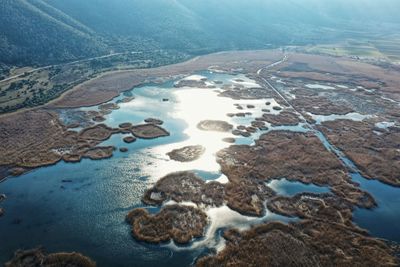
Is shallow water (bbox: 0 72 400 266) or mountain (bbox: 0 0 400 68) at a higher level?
mountain (bbox: 0 0 400 68)

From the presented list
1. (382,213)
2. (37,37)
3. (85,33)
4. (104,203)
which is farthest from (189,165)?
(85,33)

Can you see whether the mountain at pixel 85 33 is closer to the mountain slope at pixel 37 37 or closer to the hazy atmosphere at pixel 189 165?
the mountain slope at pixel 37 37

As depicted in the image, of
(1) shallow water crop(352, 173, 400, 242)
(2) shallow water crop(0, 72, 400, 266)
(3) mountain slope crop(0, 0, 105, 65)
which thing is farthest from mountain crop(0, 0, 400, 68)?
(1) shallow water crop(352, 173, 400, 242)

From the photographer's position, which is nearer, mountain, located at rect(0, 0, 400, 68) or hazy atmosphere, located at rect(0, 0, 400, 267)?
hazy atmosphere, located at rect(0, 0, 400, 267)

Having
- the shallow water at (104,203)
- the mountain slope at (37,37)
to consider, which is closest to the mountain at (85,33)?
the mountain slope at (37,37)

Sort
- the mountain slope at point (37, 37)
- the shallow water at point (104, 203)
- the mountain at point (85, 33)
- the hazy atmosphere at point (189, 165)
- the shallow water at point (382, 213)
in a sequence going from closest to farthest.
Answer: the shallow water at point (104, 203) < the hazy atmosphere at point (189, 165) < the shallow water at point (382, 213) < the mountain slope at point (37, 37) < the mountain at point (85, 33)

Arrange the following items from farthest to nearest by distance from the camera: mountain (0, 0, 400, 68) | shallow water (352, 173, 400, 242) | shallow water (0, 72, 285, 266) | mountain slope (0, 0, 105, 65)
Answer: mountain (0, 0, 400, 68)
mountain slope (0, 0, 105, 65)
shallow water (352, 173, 400, 242)
shallow water (0, 72, 285, 266)

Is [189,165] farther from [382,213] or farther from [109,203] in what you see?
[382,213]

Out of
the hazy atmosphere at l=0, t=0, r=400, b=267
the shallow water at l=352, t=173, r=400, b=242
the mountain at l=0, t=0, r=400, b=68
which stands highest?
the mountain at l=0, t=0, r=400, b=68

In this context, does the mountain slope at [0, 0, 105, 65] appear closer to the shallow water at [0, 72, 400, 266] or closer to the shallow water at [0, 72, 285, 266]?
the shallow water at [0, 72, 285, 266]

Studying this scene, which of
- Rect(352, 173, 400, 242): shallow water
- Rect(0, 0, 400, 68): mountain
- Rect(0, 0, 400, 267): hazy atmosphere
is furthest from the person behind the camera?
Rect(0, 0, 400, 68): mountain
